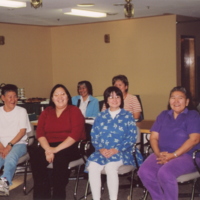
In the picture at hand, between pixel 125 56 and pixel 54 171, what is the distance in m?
7.17

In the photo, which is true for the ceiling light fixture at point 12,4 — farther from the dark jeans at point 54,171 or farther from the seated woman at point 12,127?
the dark jeans at point 54,171

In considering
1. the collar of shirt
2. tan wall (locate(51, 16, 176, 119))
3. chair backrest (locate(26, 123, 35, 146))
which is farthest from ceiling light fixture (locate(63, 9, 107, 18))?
chair backrest (locate(26, 123, 35, 146))

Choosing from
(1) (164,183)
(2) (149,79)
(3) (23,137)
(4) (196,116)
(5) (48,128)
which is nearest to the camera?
(1) (164,183)

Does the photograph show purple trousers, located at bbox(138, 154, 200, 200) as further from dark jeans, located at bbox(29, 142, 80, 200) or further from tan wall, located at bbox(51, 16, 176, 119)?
tan wall, located at bbox(51, 16, 176, 119)

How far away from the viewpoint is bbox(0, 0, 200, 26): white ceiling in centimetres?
811

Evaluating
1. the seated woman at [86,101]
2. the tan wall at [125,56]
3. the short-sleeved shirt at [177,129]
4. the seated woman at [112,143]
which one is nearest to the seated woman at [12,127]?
the seated woman at [112,143]

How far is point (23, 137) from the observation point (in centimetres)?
543

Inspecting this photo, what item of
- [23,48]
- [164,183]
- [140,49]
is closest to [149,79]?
[140,49]

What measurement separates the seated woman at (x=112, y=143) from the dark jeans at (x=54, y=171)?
0.76 feet

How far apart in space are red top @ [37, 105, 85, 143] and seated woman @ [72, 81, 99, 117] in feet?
4.84

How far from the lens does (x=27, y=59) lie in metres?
12.1

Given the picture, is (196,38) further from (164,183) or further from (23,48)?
(164,183)

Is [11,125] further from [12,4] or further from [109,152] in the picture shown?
[12,4]

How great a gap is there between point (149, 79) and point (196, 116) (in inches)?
266
